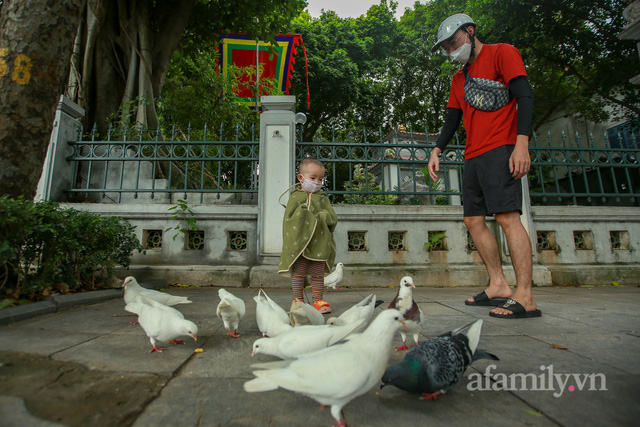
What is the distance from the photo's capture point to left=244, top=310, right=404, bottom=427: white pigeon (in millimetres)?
1052

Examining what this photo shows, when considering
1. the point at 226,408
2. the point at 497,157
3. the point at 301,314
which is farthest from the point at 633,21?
the point at 226,408

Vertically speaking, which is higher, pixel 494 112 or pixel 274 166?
pixel 274 166

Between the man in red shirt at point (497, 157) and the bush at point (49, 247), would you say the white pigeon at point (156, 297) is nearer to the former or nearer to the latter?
the bush at point (49, 247)

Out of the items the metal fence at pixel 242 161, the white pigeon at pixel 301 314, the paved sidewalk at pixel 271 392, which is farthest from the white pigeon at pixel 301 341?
the metal fence at pixel 242 161

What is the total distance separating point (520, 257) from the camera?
2.77m

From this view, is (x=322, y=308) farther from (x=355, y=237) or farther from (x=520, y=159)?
(x=355, y=237)

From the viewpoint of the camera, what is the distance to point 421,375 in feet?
4.02

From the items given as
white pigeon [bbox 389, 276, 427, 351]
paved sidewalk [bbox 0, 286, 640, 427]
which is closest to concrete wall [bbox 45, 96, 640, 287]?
paved sidewalk [bbox 0, 286, 640, 427]

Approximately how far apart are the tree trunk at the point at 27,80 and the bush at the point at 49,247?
411mm

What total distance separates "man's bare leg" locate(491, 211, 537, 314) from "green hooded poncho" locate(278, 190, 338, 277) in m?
1.54

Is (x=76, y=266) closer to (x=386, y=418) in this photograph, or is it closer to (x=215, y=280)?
(x=215, y=280)

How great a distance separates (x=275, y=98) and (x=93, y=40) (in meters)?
4.56

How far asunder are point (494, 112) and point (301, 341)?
2643mm

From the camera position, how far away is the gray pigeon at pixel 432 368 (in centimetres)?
123
